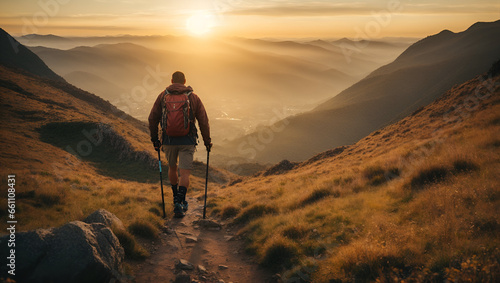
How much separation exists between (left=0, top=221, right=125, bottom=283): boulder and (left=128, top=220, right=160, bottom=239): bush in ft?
7.85

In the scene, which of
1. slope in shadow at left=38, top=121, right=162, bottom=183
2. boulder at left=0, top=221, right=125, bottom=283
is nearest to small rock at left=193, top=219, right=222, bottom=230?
boulder at left=0, top=221, right=125, bottom=283

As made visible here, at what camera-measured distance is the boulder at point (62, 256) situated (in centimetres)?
386

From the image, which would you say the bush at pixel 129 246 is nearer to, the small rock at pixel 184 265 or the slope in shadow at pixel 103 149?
the small rock at pixel 184 265

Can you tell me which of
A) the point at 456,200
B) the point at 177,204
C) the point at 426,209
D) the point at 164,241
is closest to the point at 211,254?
the point at 164,241

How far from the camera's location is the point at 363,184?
389 inches

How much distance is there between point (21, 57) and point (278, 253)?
141123mm

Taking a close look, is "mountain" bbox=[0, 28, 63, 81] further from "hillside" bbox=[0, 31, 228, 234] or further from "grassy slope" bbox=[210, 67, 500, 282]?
"grassy slope" bbox=[210, 67, 500, 282]

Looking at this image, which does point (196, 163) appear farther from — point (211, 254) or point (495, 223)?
point (495, 223)

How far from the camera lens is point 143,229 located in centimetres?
716

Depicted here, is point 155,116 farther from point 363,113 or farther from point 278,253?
point 363,113

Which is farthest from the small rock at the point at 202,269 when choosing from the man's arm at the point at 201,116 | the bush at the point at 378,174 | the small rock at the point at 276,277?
the bush at the point at 378,174

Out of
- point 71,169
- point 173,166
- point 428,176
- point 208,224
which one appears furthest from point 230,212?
point 71,169

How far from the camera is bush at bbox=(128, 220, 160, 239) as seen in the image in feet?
23.3

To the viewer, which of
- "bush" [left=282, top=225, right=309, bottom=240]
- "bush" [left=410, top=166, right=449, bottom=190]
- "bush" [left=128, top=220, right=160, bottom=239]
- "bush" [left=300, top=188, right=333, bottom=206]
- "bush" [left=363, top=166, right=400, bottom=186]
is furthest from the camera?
"bush" [left=363, top=166, right=400, bottom=186]
